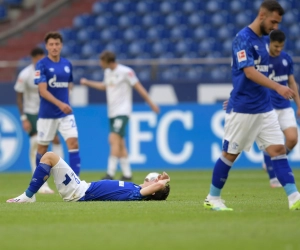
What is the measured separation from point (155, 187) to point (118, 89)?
6831 millimetres

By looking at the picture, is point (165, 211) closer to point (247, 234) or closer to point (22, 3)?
point (247, 234)

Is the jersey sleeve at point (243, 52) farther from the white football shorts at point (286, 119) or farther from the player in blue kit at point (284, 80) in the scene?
the white football shorts at point (286, 119)

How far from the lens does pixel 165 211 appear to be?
29.4 ft

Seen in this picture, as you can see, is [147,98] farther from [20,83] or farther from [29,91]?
[20,83]

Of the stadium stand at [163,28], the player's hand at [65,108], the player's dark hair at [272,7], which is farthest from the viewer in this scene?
the stadium stand at [163,28]

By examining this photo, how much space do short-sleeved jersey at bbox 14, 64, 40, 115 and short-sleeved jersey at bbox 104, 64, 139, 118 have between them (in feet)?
4.77

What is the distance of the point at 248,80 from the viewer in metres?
8.91

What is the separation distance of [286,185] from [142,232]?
228 centimetres

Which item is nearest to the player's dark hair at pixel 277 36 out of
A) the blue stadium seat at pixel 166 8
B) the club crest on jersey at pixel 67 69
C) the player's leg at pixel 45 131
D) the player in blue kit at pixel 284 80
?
the player in blue kit at pixel 284 80

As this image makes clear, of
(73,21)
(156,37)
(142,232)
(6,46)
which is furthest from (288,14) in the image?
(142,232)

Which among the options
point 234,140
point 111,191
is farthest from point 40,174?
point 234,140

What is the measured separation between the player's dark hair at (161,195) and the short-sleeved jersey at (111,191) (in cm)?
14

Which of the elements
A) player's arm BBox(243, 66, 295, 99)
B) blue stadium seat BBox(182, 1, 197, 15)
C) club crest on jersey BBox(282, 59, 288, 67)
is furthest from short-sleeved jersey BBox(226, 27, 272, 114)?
blue stadium seat BBox(182, 1, 197, 15)

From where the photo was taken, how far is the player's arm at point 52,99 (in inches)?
484
